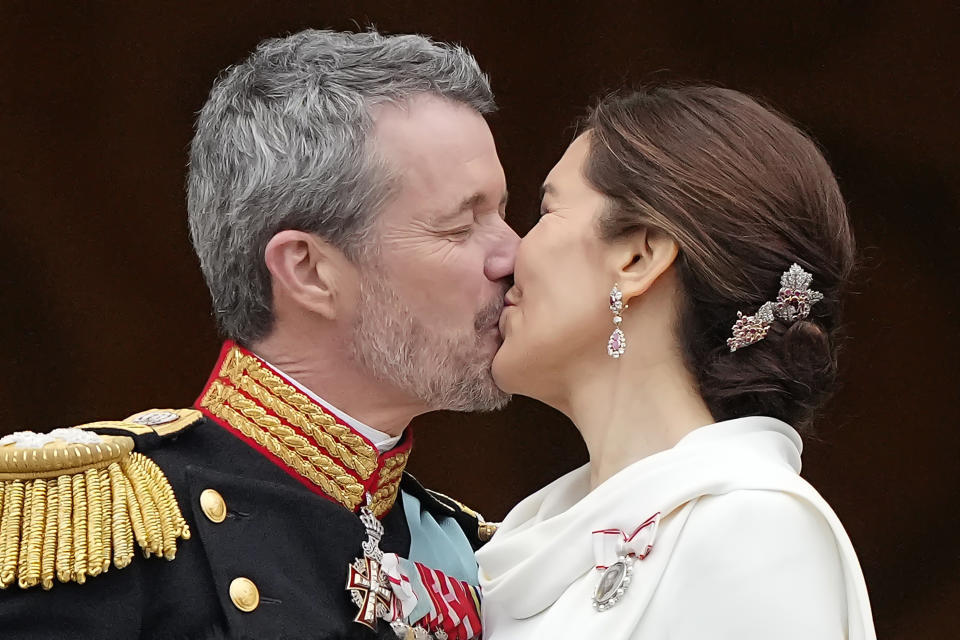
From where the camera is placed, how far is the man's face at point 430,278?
2.00m

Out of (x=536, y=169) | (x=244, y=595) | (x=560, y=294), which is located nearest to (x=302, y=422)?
(x=244, y=595)

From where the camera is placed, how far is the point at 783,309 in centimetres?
178

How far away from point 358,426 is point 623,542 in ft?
1.52

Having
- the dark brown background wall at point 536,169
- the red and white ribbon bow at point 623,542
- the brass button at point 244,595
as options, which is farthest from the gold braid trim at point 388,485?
the dark brown background wall at point 536,169

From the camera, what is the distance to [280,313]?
2.03 metres

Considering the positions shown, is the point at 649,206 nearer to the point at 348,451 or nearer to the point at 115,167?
the point at 348,451

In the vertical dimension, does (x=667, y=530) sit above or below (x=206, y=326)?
above

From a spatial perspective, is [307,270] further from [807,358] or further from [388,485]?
[807,358]

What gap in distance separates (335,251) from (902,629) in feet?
6.88

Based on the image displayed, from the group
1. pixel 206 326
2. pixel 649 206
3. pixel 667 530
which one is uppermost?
pixel 649 206

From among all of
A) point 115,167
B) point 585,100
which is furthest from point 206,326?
point 585,100

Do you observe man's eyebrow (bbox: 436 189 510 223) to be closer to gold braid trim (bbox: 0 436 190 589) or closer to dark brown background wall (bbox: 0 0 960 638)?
gold braid trim (bbox: 0 436 190 589)

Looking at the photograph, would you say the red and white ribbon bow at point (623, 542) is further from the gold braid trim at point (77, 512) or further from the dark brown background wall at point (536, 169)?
the dark brown background wall at point (536, 169)

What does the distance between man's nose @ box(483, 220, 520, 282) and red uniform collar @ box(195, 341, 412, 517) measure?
11.7 inches
